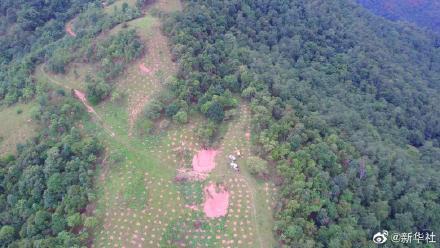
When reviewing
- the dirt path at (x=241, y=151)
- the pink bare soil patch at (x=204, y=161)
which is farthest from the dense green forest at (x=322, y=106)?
the pink bare soil patch at (x=204, y=161)

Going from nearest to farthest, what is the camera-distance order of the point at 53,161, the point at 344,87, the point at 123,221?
1. the point at 123,221
2. the point at 53,161
3. the point at 344,87

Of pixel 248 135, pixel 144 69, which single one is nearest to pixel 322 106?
pixel 248 135

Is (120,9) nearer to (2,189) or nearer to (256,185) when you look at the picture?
(2,189)

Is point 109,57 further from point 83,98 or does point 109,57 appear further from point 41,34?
point 41,34

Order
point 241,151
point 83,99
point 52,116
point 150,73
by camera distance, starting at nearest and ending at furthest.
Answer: point 241,151 → point 52,116 → point 150,73 → point 83,99

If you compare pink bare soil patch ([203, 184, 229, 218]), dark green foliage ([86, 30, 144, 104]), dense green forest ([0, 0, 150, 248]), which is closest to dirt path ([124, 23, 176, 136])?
dark green foliage ([86, 30, 144, 104])

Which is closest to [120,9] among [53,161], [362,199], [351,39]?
[53,161]
